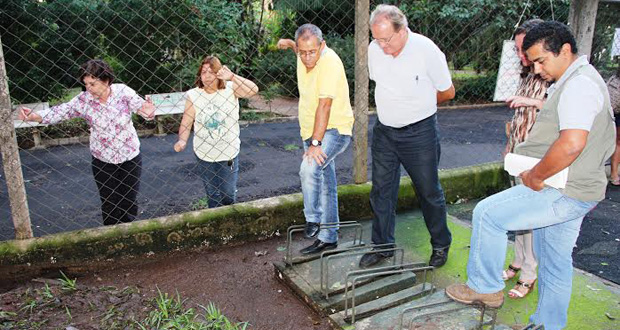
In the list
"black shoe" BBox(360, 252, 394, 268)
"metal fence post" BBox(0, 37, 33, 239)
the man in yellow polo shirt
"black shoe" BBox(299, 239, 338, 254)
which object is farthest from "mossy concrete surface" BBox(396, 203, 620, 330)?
"metal fence post" BBox(0, 37, 33, 239)

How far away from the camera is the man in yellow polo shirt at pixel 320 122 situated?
3271 millimetres

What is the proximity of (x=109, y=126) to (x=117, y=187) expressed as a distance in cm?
52

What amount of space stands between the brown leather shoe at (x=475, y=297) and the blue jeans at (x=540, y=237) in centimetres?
5

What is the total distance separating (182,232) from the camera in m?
3.79

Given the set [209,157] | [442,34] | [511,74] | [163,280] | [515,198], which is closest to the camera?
[515,198]

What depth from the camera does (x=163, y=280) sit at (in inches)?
136

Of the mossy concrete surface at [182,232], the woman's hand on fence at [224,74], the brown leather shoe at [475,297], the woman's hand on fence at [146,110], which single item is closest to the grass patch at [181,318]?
the mossy concrete surface at [182,232]

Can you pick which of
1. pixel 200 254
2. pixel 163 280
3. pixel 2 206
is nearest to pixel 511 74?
pixel 200 254

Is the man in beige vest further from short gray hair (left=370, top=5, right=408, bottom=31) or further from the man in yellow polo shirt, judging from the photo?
the man in yellow polo shirt

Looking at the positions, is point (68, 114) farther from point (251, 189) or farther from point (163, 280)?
point (251, 189)

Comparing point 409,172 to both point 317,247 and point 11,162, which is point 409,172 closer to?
point 317,247

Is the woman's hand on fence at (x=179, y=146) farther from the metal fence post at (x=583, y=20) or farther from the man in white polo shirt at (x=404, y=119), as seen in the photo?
the metal fence post at (x=583, y=20)

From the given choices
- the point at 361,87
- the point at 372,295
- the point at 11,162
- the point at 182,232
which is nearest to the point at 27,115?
the point at 11,162

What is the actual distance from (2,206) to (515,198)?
549 centimetres
